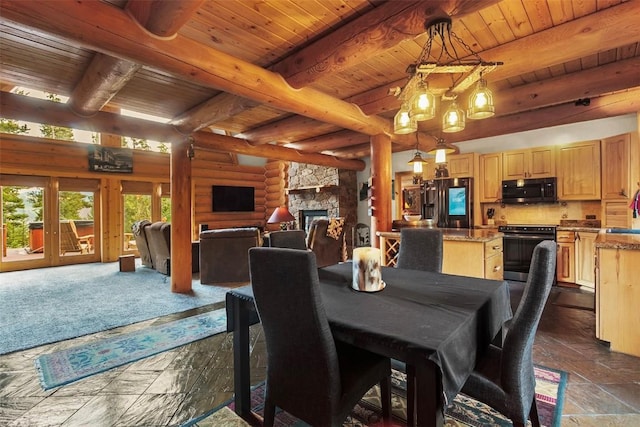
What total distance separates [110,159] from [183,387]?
7.10m

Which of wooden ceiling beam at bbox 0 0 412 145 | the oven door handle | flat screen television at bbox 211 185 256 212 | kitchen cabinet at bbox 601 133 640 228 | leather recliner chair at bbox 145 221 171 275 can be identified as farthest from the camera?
flat screen television at bbox 211 185 256 212

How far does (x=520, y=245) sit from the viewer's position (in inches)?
186

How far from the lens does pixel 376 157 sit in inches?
163

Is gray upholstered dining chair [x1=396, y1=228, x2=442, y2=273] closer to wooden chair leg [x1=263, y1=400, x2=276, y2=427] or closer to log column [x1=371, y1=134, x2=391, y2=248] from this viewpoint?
log column [x1=371, y1=134, x2=391, y2=248]

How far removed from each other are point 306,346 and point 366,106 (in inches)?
116

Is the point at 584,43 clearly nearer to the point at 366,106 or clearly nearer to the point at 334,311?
the point at 366,106

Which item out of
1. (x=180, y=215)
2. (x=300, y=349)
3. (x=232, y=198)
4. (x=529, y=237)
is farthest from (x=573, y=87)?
(x=232, y=198)

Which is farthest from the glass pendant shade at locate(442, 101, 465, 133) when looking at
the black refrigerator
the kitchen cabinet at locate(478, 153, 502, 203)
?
the kitchen cabinet at locate(478, 153, 502, 203)

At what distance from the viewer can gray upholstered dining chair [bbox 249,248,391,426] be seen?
4.09 feet

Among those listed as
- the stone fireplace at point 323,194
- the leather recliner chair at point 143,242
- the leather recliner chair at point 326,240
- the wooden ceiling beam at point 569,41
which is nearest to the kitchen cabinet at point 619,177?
the wooden ceiling beam at point 569,41

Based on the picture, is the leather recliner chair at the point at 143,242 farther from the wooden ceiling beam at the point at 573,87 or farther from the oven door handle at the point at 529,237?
the oven door handle at the point at 529,237

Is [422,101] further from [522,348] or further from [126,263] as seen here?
[126,263]

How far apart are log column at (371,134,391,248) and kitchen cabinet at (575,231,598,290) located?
272cm

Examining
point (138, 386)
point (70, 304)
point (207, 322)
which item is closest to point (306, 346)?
point (138, 386)
